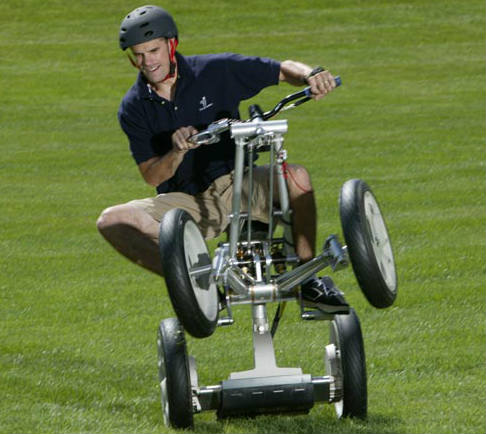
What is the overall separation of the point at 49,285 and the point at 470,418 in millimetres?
5251

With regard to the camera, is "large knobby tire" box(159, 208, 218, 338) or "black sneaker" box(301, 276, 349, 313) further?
"black sneaker" box(301, 276, 349, 313)

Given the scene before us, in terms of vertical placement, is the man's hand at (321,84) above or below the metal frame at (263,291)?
above

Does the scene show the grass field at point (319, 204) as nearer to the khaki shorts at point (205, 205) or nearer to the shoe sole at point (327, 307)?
the shoe sole at point (327, 307)

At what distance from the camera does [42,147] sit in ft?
63.3

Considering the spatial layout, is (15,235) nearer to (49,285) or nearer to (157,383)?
(49,285)

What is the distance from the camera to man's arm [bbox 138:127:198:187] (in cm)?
598

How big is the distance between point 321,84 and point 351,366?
1.50 metres

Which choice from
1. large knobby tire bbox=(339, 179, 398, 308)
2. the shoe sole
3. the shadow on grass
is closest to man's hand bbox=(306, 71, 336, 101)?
large knobby tire bbox=(339, 179, 398, 308)

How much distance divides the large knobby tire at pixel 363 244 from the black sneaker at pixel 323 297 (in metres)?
0.30

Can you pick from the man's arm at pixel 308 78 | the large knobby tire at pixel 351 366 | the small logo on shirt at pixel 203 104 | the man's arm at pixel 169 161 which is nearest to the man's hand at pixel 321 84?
the man's arm at pixel 308 78

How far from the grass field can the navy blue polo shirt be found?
143cm

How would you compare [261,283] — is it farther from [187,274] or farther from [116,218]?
[116,218]

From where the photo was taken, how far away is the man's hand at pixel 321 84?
6.15 m

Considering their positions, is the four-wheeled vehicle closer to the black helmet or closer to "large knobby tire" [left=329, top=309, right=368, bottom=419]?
"large knobby tire" [left=329, top=309, right=368, bottom=419]
